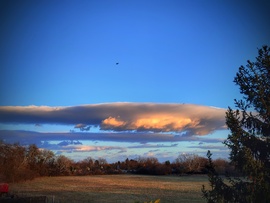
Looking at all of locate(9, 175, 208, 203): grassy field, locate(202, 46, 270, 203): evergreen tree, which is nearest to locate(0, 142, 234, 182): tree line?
locate(9, 175, 208, 203): grassy field

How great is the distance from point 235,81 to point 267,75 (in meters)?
0.85

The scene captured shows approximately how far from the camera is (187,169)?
67625 mm

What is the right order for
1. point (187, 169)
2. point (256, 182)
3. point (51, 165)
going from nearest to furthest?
1. point (256, 182)
2. point (51, 165)
3. point (187, 169)

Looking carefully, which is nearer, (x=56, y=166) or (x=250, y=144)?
(x=250, y=144)

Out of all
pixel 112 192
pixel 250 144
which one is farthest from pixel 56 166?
pixel 250 144

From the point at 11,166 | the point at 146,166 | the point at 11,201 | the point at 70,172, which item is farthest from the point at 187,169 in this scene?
the point at 11,201

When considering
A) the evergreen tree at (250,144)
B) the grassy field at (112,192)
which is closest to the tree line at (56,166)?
the grassy field at (112,192)

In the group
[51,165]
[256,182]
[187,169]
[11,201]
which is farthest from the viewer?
[187,169]

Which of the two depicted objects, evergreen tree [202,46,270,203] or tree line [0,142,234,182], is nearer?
evergreen tree [202,46,270,203]

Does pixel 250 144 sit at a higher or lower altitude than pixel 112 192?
higher

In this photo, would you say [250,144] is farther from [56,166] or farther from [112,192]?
[56,166]

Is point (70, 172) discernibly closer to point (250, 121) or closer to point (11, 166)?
point (11, 166)

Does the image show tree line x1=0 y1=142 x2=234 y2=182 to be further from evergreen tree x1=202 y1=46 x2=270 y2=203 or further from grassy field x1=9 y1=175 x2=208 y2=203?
evergreen tree x1=202 y1=46 x2=270 y2=203

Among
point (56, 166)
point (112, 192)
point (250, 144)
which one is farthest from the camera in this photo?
point (56, 166)
